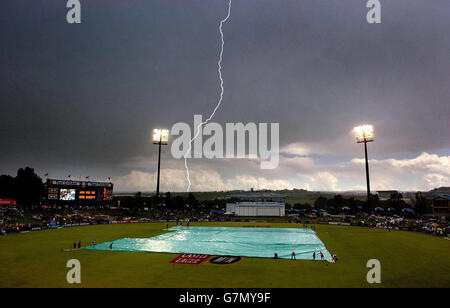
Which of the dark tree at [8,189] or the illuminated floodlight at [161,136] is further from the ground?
the illuminated floodlight at [161,136]

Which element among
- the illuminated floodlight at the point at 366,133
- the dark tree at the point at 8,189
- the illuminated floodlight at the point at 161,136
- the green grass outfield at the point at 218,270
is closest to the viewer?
the green grass outfield at the point at 218,270

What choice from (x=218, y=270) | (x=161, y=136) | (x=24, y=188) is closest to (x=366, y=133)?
(x=161, y=136)

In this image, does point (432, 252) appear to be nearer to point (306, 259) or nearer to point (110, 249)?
point (306, 259)

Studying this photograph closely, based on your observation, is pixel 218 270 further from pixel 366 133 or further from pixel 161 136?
pixel 366 133

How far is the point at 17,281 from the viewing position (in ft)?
75.2

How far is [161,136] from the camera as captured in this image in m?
75.6

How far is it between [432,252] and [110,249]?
4438 centimetres

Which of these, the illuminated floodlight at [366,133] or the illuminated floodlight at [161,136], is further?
the illuminated floodlight at [161,136]

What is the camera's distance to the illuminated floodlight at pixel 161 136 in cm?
7556

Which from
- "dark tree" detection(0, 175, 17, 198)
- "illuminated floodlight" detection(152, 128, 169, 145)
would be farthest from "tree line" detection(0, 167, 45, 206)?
"illuminated floodlight" detection(152, 128, 169, 145)

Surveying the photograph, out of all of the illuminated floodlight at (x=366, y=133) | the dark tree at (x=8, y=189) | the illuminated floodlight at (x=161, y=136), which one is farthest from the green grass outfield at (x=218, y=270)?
the dark tree at (x=8, y=189)

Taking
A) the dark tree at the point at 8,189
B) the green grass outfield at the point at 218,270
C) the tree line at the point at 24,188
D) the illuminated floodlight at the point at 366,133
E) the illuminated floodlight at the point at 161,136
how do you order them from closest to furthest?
the green grass outfield at the point at 218,270, the illuminated floodlight at the point at 366,133, the illuminated floodlight at the point at 161,136, the tree line at the point at 24,188, the dark tree at the point at 8,189

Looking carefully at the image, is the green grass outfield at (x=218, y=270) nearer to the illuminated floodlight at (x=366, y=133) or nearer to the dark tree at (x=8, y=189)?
the illuminated floodlight at (x=366, y=133)
